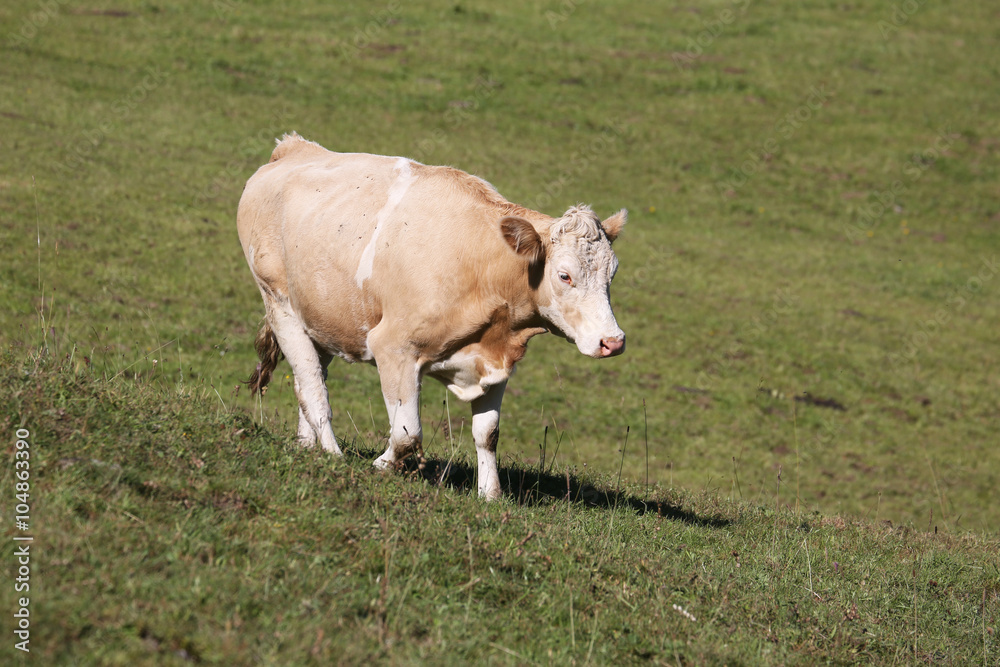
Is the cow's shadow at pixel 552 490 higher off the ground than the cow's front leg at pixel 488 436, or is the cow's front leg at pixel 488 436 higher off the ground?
the cow's front leg at pixel 488 436

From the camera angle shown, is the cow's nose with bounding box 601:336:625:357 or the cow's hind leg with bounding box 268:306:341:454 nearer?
the cow's nose with bounding box 601:336:625:357

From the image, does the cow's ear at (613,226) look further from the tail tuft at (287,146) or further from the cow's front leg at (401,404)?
the tail tuft at (287,146)

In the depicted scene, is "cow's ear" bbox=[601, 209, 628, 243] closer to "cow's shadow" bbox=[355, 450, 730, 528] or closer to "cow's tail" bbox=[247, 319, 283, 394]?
"cow's shadow" bbox=[355, 450, 730, 528]

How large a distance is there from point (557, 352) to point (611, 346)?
36.0 feet

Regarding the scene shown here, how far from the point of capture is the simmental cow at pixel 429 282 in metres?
6.59

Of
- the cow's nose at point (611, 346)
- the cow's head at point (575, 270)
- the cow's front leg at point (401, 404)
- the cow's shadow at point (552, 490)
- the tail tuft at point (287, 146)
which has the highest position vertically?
the tail tuft at point (287, 146)

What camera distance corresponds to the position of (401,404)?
6.73m

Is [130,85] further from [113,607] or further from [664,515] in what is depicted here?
[113,607]

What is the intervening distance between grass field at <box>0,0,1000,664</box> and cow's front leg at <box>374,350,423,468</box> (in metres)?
0.31

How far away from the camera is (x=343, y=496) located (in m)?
5.34

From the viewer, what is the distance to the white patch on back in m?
6.92

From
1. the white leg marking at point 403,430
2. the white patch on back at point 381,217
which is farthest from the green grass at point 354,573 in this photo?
the white patch on back at point 381,217

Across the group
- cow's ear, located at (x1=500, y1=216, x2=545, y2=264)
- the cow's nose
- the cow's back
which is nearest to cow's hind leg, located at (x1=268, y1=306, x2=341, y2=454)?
the cow's back

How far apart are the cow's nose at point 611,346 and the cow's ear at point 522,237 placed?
869 mm
